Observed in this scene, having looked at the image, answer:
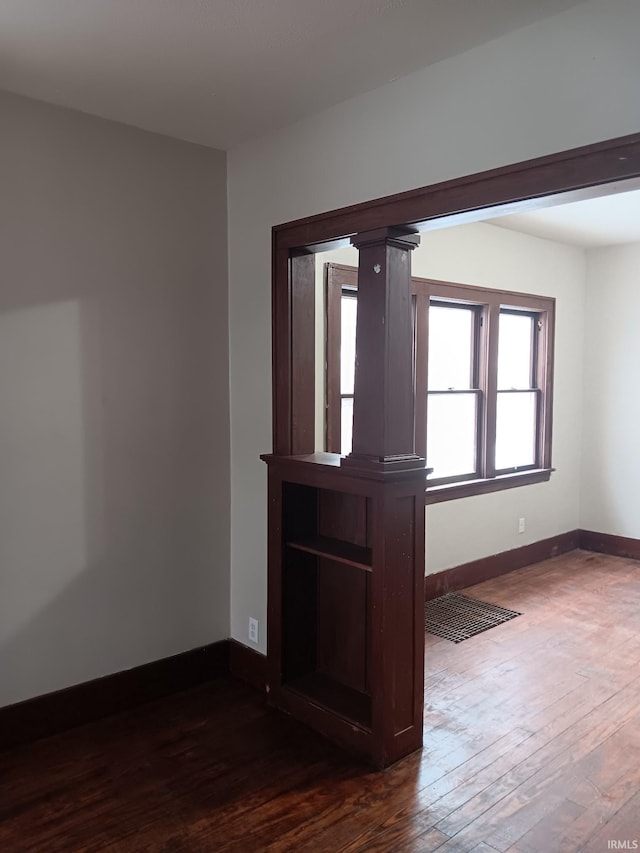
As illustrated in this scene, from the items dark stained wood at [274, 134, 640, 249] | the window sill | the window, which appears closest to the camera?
dark stained wood at [274, 134, 640, 249]

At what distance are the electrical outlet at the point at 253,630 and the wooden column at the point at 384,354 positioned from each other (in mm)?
1069

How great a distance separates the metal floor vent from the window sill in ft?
2.12

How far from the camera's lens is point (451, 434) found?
464cm

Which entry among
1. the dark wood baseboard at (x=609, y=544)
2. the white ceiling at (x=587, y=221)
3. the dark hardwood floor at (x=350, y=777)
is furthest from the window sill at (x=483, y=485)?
the white ceiling at (x=587, y=221)

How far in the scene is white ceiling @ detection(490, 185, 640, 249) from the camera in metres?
4.13

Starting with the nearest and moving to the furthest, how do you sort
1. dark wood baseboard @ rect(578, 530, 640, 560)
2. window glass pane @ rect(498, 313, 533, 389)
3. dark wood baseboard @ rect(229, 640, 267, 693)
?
dark wood baseboard @ rect(229, 640, 267, 693)
window glass pane @ rect(498, 313, 533, 389)
dark wood baseboard @ rect(578, 530, 640, 560)

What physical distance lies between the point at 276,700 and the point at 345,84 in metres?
2.51

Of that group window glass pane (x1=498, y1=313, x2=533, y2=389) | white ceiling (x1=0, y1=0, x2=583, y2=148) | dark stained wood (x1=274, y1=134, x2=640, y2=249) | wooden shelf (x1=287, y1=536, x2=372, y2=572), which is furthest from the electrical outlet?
window glass pane (x1=498, y1=313, x2=533, y2=389)

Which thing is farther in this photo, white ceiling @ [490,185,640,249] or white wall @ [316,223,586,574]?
white wall @ [316,223,586,574]

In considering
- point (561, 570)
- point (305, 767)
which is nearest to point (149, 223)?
point (305, 767)

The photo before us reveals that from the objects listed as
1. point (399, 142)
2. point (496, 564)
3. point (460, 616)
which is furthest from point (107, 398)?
point (496, 564)

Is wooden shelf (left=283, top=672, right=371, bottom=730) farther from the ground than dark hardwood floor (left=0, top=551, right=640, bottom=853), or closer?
farther from the ground

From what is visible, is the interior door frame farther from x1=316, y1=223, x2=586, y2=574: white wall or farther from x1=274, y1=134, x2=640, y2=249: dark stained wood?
x1=316, y1=223, x2=586, y2=574: white wall

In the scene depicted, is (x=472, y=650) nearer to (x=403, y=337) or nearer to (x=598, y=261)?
(x=403, y=337)
